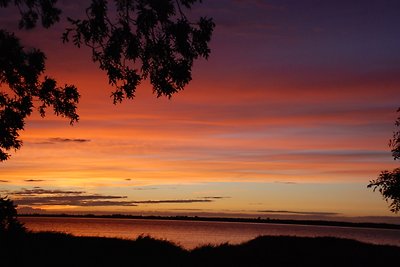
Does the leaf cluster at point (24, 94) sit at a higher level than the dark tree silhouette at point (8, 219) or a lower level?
higher

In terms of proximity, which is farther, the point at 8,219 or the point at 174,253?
the point at 174,253

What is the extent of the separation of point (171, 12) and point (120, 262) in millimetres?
13638

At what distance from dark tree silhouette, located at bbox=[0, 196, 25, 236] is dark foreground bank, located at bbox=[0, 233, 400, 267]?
420 millimetres

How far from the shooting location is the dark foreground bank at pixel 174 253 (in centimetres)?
2619

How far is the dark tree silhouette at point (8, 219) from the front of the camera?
26.1 meters

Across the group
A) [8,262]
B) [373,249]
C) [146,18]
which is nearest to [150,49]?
[146,18]

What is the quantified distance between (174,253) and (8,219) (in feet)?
31.6

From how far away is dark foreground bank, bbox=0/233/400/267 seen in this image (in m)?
26.2

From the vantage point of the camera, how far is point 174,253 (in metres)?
31.3

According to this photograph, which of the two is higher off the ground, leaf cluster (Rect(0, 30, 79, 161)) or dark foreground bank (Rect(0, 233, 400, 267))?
leaf cluster (Rect(0, 30, 79, 161))

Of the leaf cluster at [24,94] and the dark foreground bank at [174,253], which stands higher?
the leaf cluster at [24,94]

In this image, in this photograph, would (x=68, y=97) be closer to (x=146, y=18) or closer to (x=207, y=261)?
(x=146, y=18)

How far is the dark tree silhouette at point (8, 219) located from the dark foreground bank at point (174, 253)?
1.38 feet

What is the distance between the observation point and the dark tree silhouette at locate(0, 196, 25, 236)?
2606 cm
